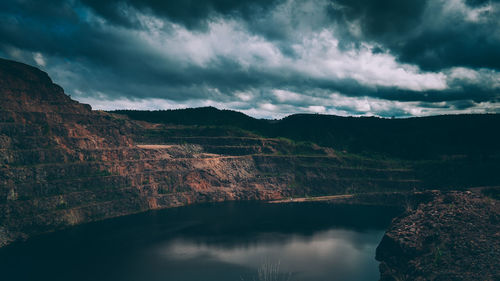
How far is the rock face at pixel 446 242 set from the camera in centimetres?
5500

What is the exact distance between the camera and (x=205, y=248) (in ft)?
284

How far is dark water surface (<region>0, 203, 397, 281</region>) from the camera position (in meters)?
69.2

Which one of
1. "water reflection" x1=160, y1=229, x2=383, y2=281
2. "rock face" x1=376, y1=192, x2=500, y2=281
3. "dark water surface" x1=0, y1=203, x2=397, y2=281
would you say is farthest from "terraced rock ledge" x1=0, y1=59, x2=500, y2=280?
"dark water surface" x1=0, y1=203, x2=397, y2=281

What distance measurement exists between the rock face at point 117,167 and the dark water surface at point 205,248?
34.3 feet

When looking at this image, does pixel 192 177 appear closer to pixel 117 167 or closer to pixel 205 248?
pixel 117 167

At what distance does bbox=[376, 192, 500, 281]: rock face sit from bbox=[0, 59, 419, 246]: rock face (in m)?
86.3

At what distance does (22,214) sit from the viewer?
303ft

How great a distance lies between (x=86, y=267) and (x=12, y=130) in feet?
219

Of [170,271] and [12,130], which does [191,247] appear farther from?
[12,130]

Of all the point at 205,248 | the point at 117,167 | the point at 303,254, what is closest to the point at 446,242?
the point at 303,254

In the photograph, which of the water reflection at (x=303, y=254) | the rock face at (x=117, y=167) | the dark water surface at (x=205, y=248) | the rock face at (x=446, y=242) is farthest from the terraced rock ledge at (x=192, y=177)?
the dark water surface at (x=205, y=248)

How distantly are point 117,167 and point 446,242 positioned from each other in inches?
4453

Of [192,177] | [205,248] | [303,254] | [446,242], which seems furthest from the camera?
[192,177]

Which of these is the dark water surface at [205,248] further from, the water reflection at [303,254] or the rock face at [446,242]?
the rock face at [446,242]
